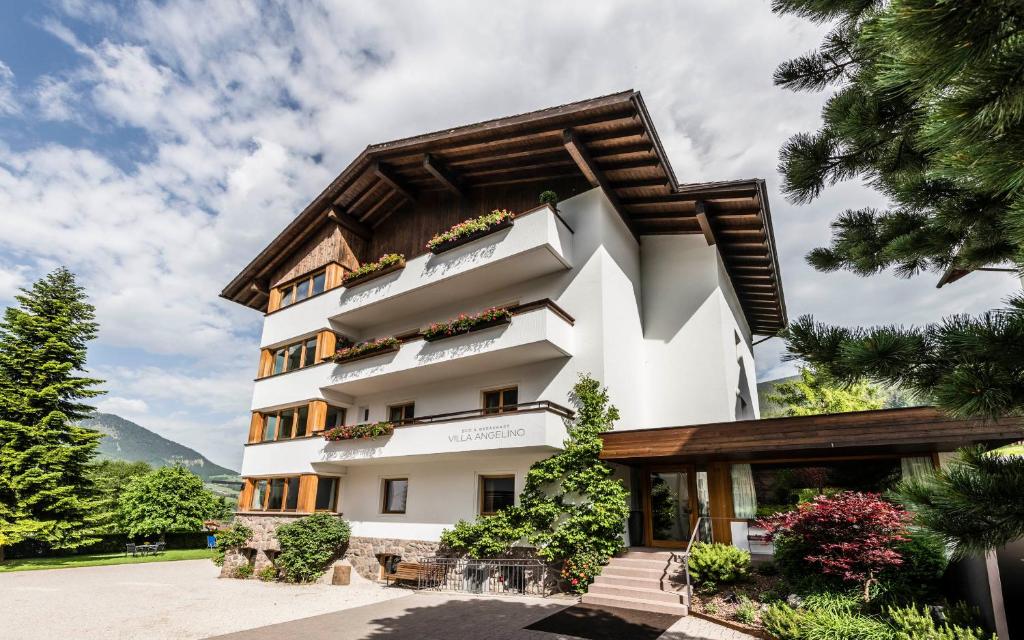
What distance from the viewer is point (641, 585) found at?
39.1 ft

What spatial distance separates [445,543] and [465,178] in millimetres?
12280

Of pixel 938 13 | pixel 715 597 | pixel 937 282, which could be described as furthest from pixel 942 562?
pixel 938 13

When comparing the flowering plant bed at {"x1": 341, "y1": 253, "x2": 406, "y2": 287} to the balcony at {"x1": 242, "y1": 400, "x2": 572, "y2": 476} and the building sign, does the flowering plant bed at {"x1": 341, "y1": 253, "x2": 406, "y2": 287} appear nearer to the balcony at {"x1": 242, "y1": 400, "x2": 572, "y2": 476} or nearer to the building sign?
the balcony at {"x1": 242, "y1": 400, "x2": 572, "y2": 476}

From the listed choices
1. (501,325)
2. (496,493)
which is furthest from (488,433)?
(501,325)

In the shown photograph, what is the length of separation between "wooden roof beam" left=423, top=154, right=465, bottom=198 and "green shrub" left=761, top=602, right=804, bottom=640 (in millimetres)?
15135

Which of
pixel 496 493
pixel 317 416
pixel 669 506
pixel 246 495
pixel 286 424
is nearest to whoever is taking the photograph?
pixel 669 506

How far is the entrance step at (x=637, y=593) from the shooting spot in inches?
440

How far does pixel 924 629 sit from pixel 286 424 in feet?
65.5

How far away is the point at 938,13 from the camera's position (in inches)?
75.1

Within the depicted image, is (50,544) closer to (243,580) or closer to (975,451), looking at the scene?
(243,580)

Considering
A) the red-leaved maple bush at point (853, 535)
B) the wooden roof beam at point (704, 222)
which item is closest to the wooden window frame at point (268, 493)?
the red-leaved maple bush at point (853, 535)

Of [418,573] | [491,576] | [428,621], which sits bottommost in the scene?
[428,621]

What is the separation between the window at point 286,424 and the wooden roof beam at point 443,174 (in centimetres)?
998

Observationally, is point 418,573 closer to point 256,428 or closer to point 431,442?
point 431,442
